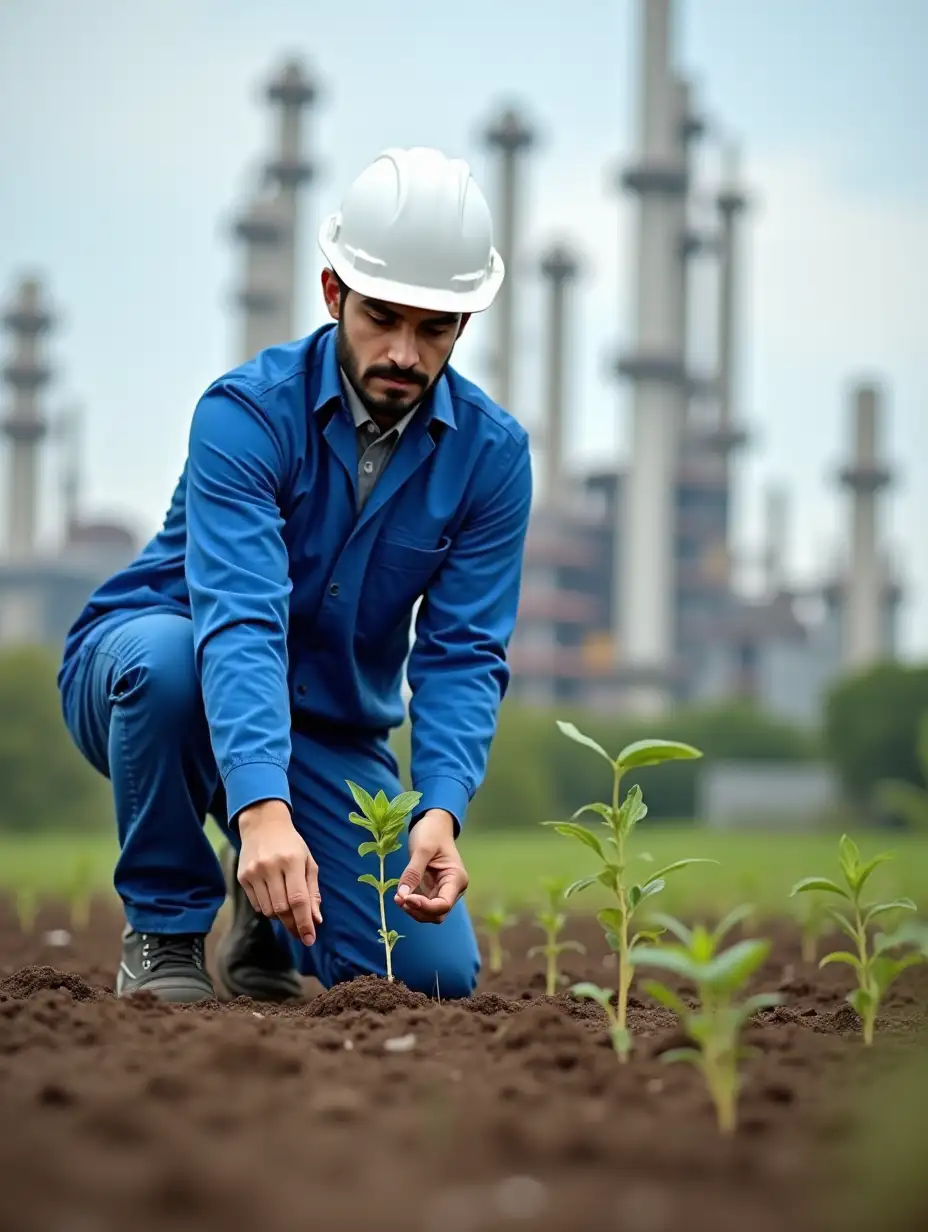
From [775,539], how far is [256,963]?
52358 mm

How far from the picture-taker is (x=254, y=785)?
8.53 feet

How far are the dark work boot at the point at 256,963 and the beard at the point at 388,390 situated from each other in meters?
1.13

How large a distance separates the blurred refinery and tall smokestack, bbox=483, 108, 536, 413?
66 millimetres

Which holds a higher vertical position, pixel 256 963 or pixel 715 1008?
pixel 715 1008

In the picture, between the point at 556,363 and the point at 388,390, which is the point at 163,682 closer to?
the point at 388,390

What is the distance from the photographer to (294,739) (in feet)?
11.5

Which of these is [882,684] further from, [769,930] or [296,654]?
[296,654]

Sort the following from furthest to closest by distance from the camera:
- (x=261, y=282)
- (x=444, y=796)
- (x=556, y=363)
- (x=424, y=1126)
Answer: (x=556, y=363) < (x=261, y=282) < (x=444, y=796) < (x=424, y=1126)

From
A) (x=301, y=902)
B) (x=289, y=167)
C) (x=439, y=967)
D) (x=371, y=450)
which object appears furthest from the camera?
(x=289, y=167)

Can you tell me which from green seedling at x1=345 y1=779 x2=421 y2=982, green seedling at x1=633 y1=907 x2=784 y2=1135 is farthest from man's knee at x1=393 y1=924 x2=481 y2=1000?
green seedling at x1=633 y1=907 x2=784 y2=1135

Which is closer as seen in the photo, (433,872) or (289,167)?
(433,872)

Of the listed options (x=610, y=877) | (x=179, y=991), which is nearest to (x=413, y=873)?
(x=610, y=877)

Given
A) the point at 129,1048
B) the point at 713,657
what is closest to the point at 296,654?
the point at 129,1048

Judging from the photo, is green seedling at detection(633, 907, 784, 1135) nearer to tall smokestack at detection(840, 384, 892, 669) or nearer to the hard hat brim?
the hard hat brim
